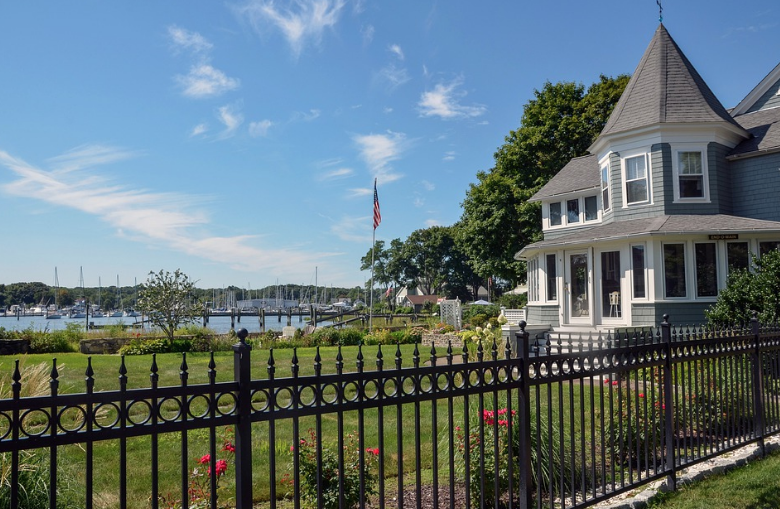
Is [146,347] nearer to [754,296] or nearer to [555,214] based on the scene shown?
[555,214]

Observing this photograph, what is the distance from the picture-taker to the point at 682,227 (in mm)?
16641

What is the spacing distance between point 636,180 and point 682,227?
280 cm

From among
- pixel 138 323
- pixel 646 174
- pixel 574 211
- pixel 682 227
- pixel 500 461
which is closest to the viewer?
pixel 500 461

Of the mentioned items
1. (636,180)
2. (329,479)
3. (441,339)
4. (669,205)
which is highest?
(636,180)

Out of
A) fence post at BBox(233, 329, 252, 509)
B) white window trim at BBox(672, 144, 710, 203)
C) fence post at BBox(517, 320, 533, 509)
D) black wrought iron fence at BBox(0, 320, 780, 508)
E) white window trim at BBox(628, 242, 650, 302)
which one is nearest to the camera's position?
black wrought iron fence at BBox(0, 320, 780, 508)

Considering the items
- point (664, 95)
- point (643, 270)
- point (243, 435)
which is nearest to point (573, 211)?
point (664, 95)

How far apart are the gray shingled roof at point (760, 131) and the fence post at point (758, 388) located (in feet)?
44.1

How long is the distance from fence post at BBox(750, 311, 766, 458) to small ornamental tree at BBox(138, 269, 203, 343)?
742 inches

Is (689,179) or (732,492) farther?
(689,179)

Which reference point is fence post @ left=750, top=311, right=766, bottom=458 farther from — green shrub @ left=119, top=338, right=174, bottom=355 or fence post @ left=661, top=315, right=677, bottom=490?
green shrub @ left=119, top=338, right=174, bottom=355

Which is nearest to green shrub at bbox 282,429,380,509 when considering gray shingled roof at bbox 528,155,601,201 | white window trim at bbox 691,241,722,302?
white window trim at bbox 691,241,722,302

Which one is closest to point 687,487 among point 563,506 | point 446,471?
point 563,506

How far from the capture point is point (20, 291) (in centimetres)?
10225

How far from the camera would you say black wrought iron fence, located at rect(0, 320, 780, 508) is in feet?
9.14
